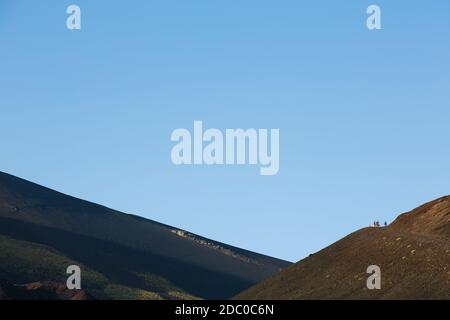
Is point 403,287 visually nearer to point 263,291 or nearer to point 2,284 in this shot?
point 263,291

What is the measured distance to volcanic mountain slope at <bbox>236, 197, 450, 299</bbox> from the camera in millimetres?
66500

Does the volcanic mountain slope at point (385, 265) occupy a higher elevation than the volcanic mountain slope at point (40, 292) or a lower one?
lower

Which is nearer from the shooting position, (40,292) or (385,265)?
(385,265)

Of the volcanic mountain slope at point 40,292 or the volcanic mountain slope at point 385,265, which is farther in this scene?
the volcanic mountain slope at point 40,292

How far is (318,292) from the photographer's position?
72125mm

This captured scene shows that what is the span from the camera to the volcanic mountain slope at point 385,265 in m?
66.5

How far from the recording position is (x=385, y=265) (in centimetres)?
7288

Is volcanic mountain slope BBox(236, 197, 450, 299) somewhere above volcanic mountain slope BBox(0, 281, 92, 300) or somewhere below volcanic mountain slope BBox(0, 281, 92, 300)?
below

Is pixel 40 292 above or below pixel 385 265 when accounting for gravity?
above

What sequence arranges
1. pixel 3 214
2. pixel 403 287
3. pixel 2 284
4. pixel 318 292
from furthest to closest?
pixel 3 214, pixel 2 284, pixel 318 292, pixel 403 287

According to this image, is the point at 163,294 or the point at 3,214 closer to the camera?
the point at 163,294
